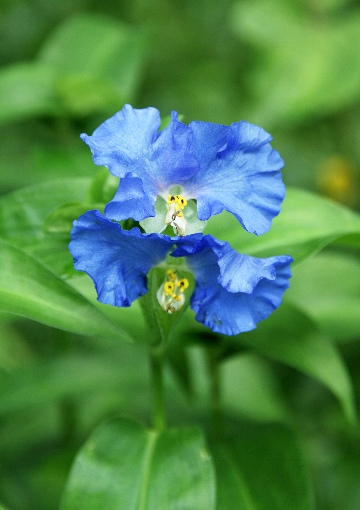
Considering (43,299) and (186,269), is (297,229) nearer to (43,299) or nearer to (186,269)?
(186,269)

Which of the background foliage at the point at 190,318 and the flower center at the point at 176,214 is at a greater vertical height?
the flower center at the point at 176,214

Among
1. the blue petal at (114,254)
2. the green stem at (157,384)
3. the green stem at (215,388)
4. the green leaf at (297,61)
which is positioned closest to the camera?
the blue petal at (114,254)

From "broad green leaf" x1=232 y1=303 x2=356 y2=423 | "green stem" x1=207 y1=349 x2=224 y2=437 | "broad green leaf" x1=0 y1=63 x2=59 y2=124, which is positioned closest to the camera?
"broad green leaf" x1=232 y1=303 x2=356 y2=423

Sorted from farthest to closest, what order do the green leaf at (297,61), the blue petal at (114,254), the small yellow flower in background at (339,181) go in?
1. the small yellow flower in background at (339,181)
2. the green leaf at (297,61)
3. the blue petal at (114,254)

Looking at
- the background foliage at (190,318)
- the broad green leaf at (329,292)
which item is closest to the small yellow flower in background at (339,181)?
the background foliage at (190,318)

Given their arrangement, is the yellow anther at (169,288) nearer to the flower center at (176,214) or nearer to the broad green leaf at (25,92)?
the flower center at (176,214)

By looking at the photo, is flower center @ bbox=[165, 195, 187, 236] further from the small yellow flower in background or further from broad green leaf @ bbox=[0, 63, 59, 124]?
the small yellow flower in background

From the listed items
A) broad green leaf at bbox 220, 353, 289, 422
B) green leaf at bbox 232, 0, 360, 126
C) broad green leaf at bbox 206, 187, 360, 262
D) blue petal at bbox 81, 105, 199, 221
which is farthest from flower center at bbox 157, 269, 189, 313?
green leaf at bbox 232, 0, 360, 126
